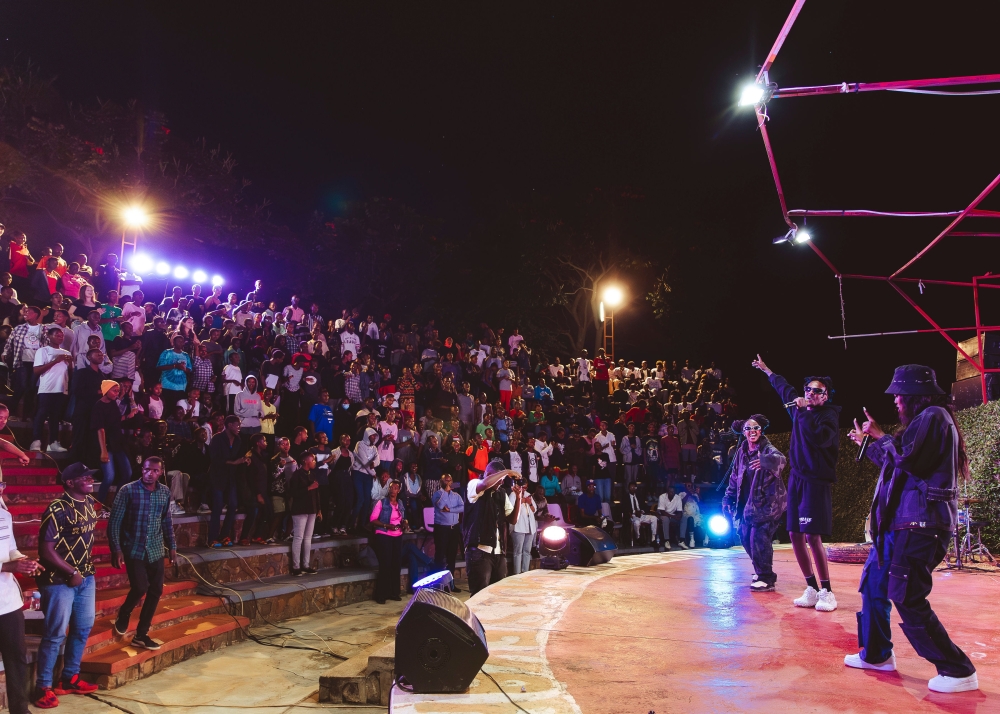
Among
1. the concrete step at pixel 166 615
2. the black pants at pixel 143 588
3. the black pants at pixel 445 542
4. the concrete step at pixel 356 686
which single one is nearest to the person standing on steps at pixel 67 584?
the concrete step at pixel 166 615

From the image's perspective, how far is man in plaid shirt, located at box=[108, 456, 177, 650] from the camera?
7.43m

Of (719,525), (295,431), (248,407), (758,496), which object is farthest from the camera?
(719,525)

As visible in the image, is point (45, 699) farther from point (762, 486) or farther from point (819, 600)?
point (762, 486)

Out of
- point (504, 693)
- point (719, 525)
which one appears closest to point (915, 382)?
point (504, 693)

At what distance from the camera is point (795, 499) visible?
20.0 ft

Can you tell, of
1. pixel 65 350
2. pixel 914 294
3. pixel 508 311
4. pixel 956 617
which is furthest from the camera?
pixel 508 311

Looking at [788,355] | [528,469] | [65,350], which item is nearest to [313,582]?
[65,350]

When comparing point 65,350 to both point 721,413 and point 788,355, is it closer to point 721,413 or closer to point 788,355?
point 721,413

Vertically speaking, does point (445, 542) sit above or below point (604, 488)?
below

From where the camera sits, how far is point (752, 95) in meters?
5.90

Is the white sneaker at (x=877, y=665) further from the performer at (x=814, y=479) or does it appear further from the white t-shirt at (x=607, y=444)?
the white t-shirt at (x=607, y=444)

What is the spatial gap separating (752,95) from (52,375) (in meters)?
8.56

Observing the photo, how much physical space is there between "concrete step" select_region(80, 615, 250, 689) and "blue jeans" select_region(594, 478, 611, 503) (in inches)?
345

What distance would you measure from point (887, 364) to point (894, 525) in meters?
24.0
